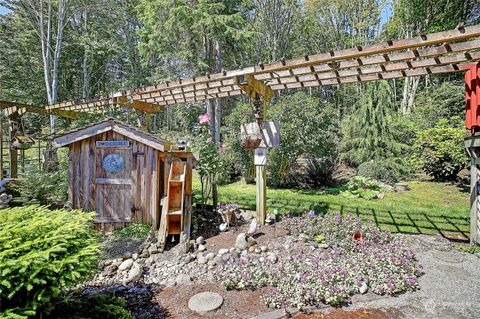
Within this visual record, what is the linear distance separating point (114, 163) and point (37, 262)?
4048mm

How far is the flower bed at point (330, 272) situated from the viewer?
3217 millimetres

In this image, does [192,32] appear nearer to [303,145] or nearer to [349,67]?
[303,145]

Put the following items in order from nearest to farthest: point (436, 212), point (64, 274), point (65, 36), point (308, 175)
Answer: point (64, 274)
point (436, 212)
point (308, 175)
point (65, 36)

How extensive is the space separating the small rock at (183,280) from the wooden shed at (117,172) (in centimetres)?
186

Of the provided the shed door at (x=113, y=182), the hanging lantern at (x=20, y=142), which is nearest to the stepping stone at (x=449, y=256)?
the shed door at (x=113, y=182)

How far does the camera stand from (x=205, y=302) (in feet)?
10.6

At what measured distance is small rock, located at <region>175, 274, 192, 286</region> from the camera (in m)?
3.72

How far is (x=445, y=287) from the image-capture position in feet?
11.6

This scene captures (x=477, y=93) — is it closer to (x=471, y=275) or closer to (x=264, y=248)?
(x=471, y=275)

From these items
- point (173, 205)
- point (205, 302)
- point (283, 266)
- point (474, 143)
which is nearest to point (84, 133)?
point (173, 205)

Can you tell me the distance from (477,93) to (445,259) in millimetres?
2779

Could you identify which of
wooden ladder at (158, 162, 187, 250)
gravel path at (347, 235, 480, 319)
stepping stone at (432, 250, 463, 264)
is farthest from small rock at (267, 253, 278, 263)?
stepping stone at (432, 250, 463, 264)

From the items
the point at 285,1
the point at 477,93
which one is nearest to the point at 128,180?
the point at 477,93

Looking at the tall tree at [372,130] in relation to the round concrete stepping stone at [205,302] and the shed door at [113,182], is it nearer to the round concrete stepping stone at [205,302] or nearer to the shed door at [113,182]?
the shed door at [113,182]
